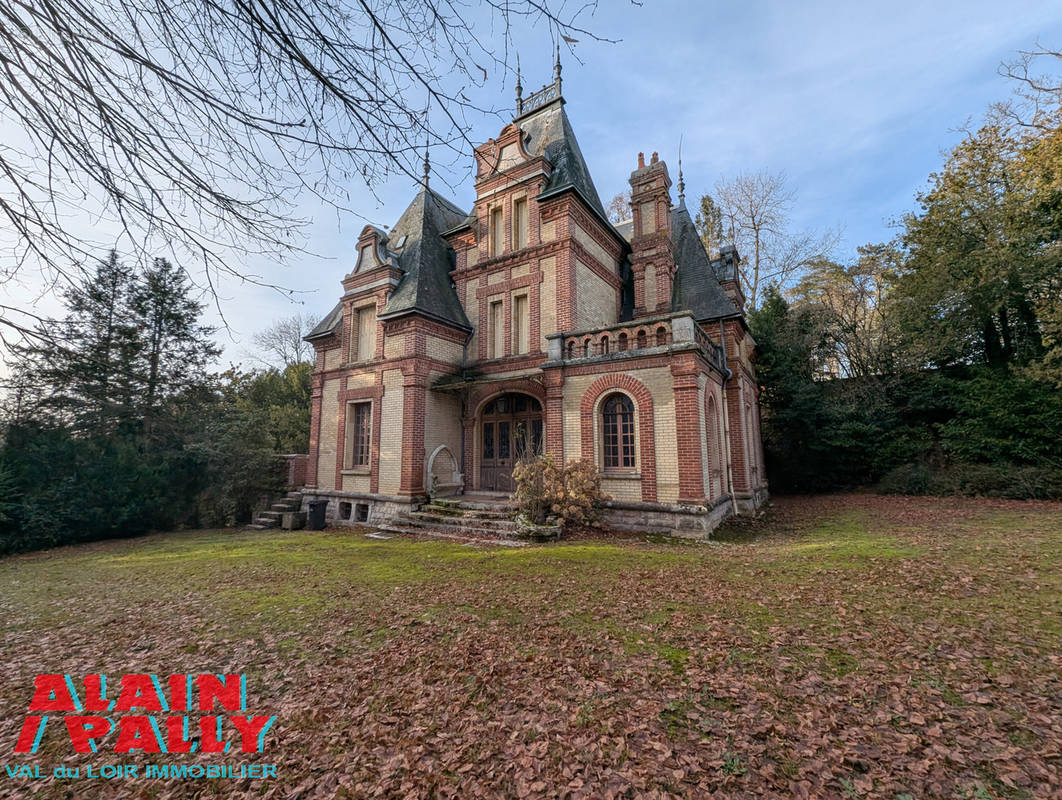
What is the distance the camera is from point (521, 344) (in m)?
13.3

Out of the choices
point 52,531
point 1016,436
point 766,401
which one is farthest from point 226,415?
point 1016,436

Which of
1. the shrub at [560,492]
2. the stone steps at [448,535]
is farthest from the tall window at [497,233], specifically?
the stone steps at [448,535]

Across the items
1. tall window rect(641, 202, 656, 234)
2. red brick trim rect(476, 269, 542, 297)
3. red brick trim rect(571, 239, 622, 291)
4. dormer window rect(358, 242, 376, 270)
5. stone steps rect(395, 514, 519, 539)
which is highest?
tall window rect(641, 202, 656, 234)

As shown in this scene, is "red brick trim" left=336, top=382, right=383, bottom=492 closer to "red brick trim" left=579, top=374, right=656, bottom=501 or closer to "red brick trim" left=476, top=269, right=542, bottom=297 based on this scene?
"red brick trim" left=476, top=269, right=542, bottom=297

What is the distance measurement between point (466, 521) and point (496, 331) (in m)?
6.14

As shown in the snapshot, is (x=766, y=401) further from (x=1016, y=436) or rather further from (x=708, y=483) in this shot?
(x=708, y=483)

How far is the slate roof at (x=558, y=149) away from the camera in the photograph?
43.3 ft

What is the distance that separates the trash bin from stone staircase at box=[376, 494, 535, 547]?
94.4 inches

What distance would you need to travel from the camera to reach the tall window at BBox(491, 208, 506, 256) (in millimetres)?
13883

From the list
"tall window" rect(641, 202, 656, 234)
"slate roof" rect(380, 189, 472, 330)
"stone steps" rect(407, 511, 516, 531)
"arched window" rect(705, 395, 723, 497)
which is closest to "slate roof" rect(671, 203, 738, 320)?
"tall window" rect(641, 202, 656, 234)

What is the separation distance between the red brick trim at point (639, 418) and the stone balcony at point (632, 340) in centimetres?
63

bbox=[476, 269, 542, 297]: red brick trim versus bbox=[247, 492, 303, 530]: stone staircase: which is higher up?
bbox=[476, 269, 542, 297]: red brick trim

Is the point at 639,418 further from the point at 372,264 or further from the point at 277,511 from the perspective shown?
the point at 277,511

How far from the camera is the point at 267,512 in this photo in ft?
47.6
